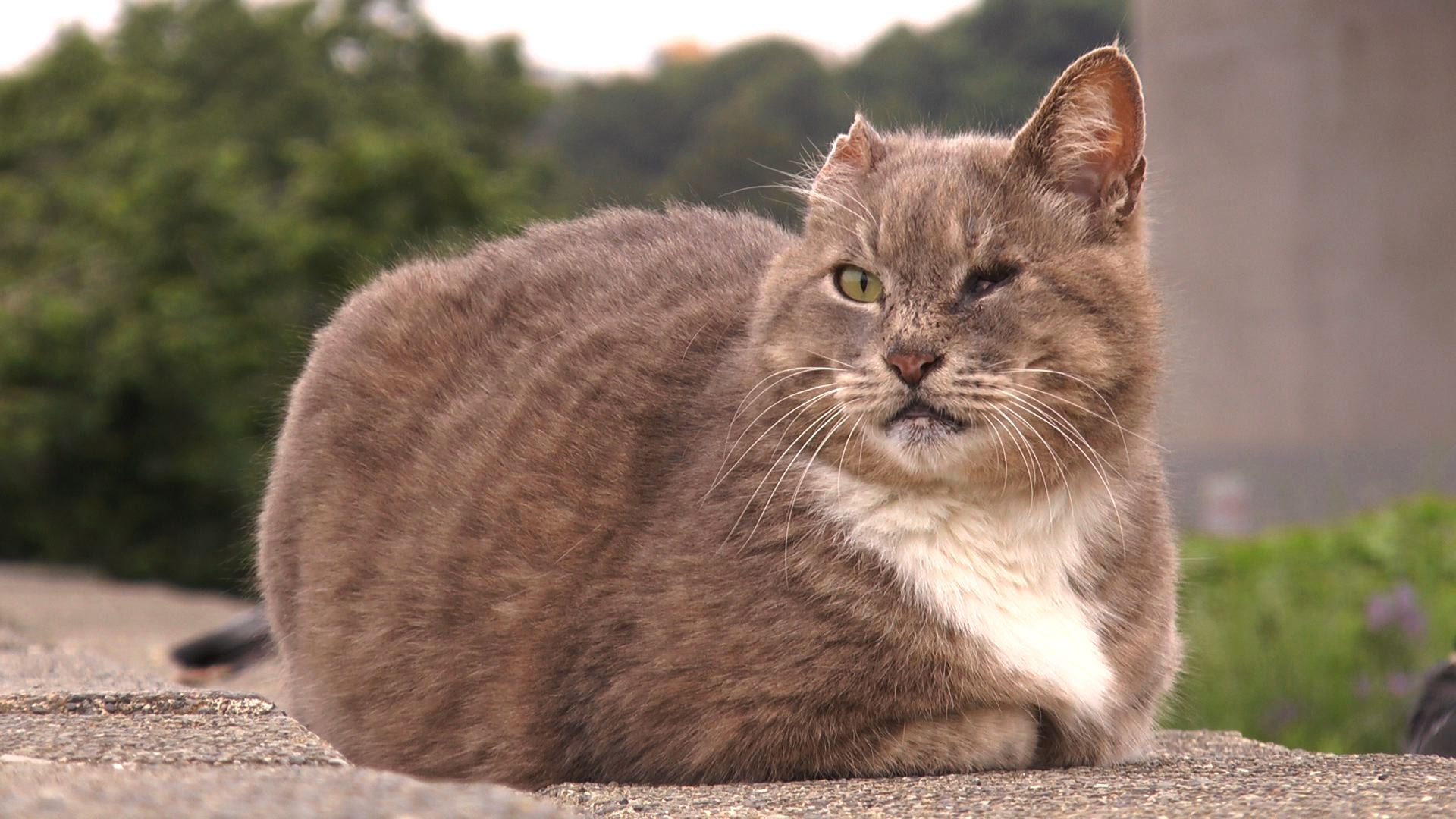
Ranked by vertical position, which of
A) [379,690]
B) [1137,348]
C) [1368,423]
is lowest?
[1368,423]

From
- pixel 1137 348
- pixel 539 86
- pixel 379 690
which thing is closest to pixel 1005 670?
pixel 1137 348

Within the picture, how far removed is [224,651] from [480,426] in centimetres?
241

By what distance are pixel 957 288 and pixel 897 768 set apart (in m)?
0.83

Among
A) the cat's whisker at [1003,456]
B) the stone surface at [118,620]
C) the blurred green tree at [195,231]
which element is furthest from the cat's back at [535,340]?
the blurred green tree at [195,231]

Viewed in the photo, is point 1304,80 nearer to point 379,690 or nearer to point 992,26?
point 992,26

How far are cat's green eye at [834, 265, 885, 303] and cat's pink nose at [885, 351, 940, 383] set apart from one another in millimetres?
212

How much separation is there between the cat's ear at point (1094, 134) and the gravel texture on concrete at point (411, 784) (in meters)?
1.05

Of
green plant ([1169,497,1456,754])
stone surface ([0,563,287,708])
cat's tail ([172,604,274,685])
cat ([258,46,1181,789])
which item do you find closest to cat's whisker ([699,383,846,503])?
cat ([258,46,1181,789])

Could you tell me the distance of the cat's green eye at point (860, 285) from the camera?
2.81 metres

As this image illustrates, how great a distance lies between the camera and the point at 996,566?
2766 millimetres

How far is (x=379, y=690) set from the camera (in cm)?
333

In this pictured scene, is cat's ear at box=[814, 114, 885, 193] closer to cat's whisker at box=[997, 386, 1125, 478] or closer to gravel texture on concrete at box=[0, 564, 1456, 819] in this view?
cat's whisker at box=[997, 386, 1125, 478]

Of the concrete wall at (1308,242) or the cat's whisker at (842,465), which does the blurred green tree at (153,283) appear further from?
the cat's whisker at (842,465)

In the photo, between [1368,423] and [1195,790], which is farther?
[1368,423]
